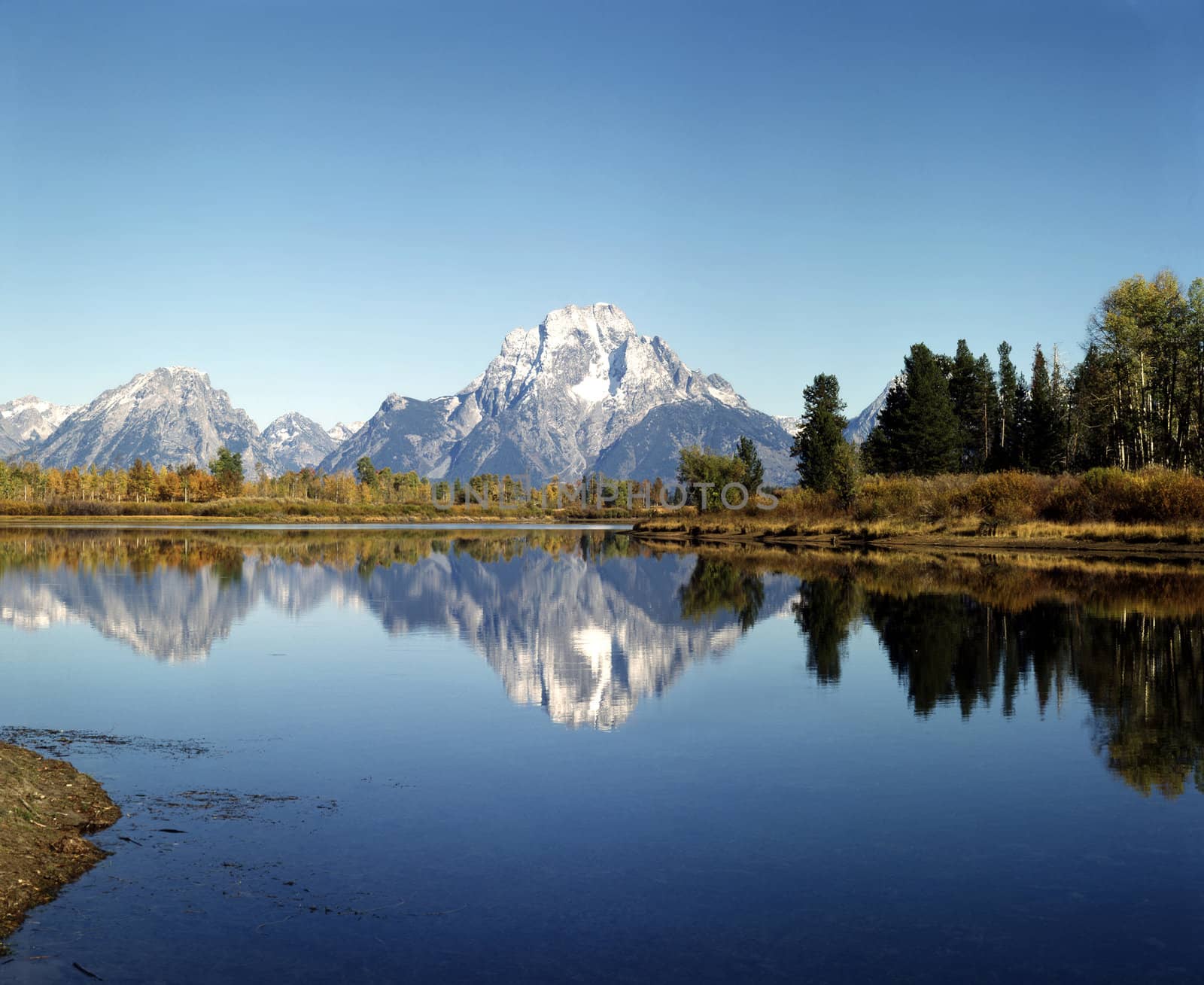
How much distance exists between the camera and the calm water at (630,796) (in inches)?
319

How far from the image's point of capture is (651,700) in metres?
18.8

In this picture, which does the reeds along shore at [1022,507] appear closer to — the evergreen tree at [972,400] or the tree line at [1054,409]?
the tree line at [1054,409]

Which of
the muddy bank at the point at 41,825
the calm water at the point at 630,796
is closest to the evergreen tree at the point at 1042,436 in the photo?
the calm water at the point at 630,796

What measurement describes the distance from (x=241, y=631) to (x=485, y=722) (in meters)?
14.0

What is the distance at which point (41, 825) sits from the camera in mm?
10352

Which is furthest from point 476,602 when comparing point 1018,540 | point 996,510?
point 996,510

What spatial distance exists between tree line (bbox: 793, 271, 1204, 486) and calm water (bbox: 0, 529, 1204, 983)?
5128 centimetres

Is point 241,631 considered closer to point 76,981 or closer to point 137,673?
point 137,673

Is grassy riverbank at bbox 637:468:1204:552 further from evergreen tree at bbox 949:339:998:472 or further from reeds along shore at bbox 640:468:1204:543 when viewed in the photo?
evergreen tree at bbox 949:339:998:472

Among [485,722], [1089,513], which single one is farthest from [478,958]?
[1089,513]

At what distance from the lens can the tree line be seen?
245 ft

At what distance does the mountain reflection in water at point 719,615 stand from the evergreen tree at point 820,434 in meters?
35.1

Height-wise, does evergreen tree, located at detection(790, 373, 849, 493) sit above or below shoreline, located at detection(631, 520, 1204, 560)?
above

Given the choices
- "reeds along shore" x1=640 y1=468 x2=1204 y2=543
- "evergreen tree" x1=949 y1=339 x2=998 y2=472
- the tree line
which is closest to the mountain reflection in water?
"reeds along shore" x1=640 y1=468 x2=1204 y2=543
